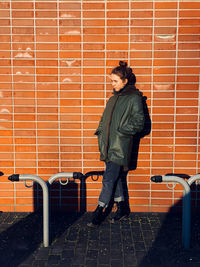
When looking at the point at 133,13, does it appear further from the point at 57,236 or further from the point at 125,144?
the point at 57,236

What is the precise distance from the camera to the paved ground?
11.2 feet

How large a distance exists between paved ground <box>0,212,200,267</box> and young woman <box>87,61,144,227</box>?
364mm

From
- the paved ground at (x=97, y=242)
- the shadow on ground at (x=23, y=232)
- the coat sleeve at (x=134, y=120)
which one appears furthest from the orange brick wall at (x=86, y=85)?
the coat sleeve at (x=134, y=120)

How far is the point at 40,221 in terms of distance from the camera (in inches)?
178

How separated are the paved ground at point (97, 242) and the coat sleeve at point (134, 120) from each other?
4.35 ft

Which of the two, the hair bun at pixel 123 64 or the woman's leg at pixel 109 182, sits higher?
the hair bun at pixel 123 64

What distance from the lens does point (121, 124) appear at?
14.0 feet

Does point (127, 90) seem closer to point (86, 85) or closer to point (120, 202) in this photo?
point (86, 85)

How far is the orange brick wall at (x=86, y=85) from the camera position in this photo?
4.62 metres

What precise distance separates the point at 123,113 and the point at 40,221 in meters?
1.94

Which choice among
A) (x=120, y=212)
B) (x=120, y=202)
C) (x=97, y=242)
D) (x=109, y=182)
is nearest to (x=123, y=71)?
(x=109, y=182)

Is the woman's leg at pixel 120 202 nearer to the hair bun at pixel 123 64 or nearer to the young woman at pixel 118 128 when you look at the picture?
the young woman at pixel 118 128

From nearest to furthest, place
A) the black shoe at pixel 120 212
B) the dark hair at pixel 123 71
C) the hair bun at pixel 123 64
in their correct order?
the dark hair at pixel 123 71, the hair bun at pixel 123 64, the black shoe at pixel 120 212

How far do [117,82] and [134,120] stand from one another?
571 mm
